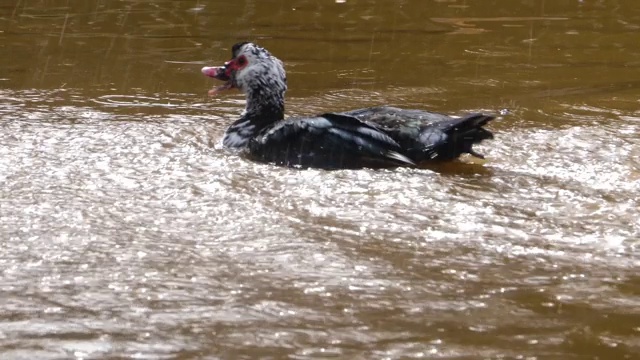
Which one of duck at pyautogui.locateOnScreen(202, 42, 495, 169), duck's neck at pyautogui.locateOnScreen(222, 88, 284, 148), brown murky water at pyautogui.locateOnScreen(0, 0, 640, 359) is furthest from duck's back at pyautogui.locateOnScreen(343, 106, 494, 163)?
duck's neck at pyautogui.locateOnScreen(222, 88, 284, 148)

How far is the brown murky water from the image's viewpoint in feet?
14.3

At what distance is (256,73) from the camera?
8008 millimetres

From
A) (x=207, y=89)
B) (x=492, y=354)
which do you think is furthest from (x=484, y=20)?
(x=492, y=354)

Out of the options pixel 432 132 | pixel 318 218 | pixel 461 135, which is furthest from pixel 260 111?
pixel 318 218

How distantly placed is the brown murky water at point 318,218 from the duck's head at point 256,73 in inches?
17.3

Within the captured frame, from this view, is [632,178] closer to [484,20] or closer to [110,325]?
[110,325]

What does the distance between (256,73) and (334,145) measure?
127 cm

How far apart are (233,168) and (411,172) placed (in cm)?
113

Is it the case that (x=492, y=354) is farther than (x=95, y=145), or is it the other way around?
(x=95, y=145)

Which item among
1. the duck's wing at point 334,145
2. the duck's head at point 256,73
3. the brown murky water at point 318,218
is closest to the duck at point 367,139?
the duck's wing at point 334,145

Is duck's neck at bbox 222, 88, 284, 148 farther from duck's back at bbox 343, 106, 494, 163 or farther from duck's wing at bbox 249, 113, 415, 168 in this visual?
duck's back at bbox 343, 106, 494, 163

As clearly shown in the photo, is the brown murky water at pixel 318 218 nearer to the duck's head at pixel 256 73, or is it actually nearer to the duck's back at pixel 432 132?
the duck's back at pixel 432 132

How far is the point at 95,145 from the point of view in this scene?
24.4ft

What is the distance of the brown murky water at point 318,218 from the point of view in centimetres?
437
